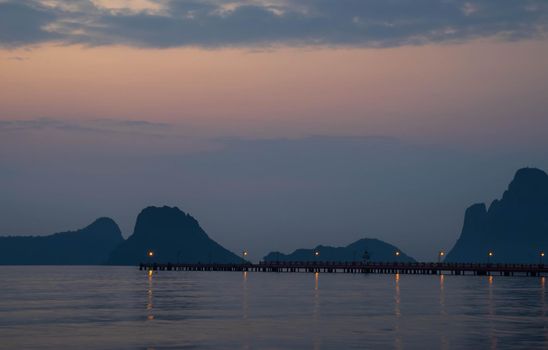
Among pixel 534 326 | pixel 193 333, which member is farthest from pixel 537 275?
pixel 193 333

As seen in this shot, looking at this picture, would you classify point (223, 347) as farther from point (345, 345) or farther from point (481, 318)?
point (481, 318)

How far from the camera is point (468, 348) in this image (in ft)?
148

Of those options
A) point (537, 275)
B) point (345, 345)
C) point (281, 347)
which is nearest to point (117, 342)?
point (281, 347)

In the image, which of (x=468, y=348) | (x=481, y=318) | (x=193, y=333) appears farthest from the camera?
(x=481, y=318)

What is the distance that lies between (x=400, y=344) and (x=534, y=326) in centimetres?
1428

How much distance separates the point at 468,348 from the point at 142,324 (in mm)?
22763

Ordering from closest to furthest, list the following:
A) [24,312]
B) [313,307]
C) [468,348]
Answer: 1. [468,348]
2. [24,312]
3. [313,307]

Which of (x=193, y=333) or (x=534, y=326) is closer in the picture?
(x=193, y=333)

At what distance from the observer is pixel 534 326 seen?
56500 millimetres

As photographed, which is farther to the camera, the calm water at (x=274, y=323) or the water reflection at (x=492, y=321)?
the water reflection at (x=492, y=321)

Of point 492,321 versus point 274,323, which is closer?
point 274,323

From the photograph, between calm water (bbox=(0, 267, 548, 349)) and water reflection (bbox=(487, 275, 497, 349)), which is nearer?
calm water (bbox=(0, 267, 548, 349))

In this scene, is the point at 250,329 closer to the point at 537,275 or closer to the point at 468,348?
the point at 468,348

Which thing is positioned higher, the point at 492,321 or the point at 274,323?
the point at 492,321
